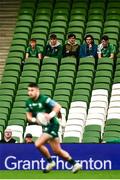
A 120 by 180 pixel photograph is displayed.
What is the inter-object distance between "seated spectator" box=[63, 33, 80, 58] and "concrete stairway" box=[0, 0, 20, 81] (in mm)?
3110

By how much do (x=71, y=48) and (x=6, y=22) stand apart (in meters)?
4.56

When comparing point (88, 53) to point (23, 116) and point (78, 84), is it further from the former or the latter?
point (23, 116)

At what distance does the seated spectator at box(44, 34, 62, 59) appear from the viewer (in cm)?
2470

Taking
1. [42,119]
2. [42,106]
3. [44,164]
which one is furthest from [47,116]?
[44,164]

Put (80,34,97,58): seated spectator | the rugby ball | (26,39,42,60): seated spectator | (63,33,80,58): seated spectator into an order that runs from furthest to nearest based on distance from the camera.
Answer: (26,39,42,60): seated spectator → (63,33,80,58): seated spectator → (80,34,97,58): seated spectator → the rugby ball

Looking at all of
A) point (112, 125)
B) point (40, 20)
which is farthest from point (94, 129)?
point (40, 20)

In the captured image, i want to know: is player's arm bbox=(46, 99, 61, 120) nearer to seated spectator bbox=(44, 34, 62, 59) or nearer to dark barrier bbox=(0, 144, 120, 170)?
dark barrier bbox=(0, 144, 120, 170)

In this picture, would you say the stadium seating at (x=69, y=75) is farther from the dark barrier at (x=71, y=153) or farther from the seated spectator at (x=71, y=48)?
the dark barrier at (x=71, y=153)

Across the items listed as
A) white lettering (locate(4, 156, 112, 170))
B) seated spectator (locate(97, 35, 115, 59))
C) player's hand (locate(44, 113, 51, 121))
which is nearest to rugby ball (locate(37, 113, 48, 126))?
player's hand (locate(44, 113, 51, 121))

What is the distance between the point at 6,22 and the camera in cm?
2870

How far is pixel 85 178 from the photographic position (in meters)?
19.6

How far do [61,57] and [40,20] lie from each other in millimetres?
2604

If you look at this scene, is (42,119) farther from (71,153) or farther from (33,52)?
(33,52)

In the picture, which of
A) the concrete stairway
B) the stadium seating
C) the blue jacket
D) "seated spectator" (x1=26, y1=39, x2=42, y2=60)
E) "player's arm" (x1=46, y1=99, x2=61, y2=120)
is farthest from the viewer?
the concrete stairway
